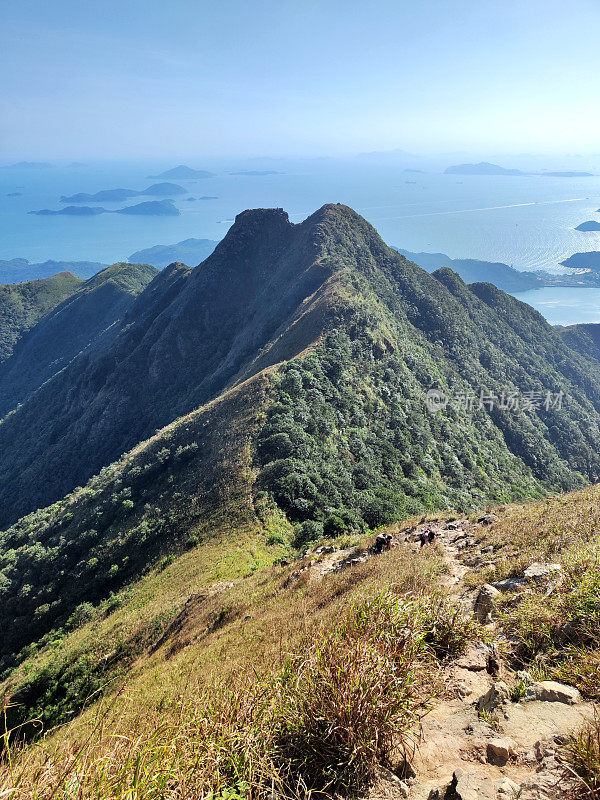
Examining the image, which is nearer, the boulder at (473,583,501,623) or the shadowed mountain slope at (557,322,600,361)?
the boulder at (473,583,501,623)

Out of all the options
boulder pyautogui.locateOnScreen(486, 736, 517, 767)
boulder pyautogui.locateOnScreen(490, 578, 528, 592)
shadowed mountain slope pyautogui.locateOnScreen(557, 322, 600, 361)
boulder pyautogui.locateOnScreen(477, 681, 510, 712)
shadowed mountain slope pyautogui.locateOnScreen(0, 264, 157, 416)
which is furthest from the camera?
shadowed mountain slope pyautogui.locateOnScreen(557, 322, 600, 361)

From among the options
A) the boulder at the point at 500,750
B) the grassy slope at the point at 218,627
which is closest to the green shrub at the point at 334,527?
the grassy slope at the point at 218,627

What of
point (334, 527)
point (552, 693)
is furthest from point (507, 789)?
point (334, 527)

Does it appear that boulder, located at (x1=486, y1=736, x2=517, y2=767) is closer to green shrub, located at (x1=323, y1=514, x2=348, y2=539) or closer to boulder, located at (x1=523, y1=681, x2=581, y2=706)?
boulder, located at (x1=523, y1=681, x2=581, y2=706)

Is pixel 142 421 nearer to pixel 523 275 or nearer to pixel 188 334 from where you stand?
pixel 188 334

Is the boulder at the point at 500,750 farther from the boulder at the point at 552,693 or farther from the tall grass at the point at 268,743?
the boulder at the point at 552,693

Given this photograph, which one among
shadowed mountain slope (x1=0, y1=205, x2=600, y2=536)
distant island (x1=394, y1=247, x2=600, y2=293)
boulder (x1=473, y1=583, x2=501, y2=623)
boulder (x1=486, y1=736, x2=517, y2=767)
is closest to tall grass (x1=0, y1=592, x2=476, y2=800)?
boulder (x1=486, y1=736, x2=517, y2=767)

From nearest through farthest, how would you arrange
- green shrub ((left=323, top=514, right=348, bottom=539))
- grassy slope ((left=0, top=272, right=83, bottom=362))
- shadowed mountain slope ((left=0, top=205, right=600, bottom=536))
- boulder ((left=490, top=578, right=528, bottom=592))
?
boulder ((left=490, top=578, right=528, bottom=592)) → green shrub ((left=323, top=514, right=348, bottom=539)) → shadowed mountain slope ((left=0, top=205, right=600, bottom=536)) → grassy slope ((left=0, top=272, right=83, bottom=362))
